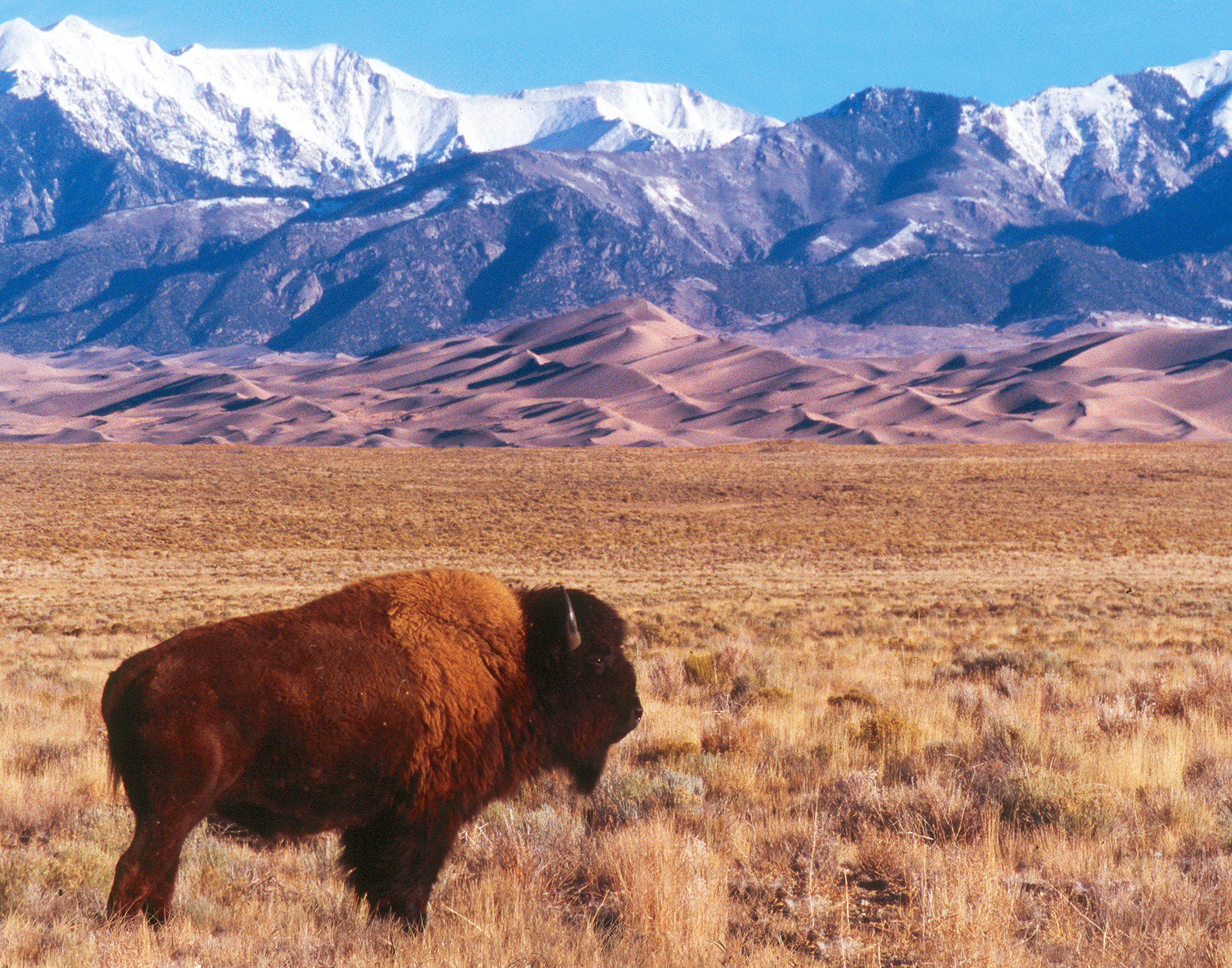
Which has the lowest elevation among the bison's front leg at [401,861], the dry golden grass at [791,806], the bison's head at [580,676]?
the dry golden grass at [791,806]

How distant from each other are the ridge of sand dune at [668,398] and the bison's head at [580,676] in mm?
103662

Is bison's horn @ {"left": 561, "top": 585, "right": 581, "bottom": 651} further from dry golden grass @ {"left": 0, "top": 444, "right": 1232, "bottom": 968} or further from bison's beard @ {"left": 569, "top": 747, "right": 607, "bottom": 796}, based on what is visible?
dry golden grass @ {"left": 0, "top": 444, "right": 1232, "bottom": 968}

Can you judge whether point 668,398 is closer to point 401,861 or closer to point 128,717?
point 401,861

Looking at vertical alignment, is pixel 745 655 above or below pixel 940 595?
above

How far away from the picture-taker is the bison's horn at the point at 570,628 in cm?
426

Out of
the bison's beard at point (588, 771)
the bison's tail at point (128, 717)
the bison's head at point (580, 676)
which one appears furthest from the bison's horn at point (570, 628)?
the bison's tail at point (128, 717)

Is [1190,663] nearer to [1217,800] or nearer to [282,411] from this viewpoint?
[1217,800]

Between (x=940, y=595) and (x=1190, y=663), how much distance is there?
1037 centimetres

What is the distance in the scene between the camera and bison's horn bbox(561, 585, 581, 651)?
4.26 meters

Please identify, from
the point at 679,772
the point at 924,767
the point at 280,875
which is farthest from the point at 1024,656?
the point at 280,875

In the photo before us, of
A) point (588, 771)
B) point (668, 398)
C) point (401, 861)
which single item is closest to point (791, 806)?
point (588, 771)

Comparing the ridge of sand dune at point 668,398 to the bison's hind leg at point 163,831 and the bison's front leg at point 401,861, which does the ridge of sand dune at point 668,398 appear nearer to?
the bison's front leg at point 401,861

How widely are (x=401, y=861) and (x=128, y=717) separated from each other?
1.05 meters

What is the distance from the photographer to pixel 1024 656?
1111 centimetres
